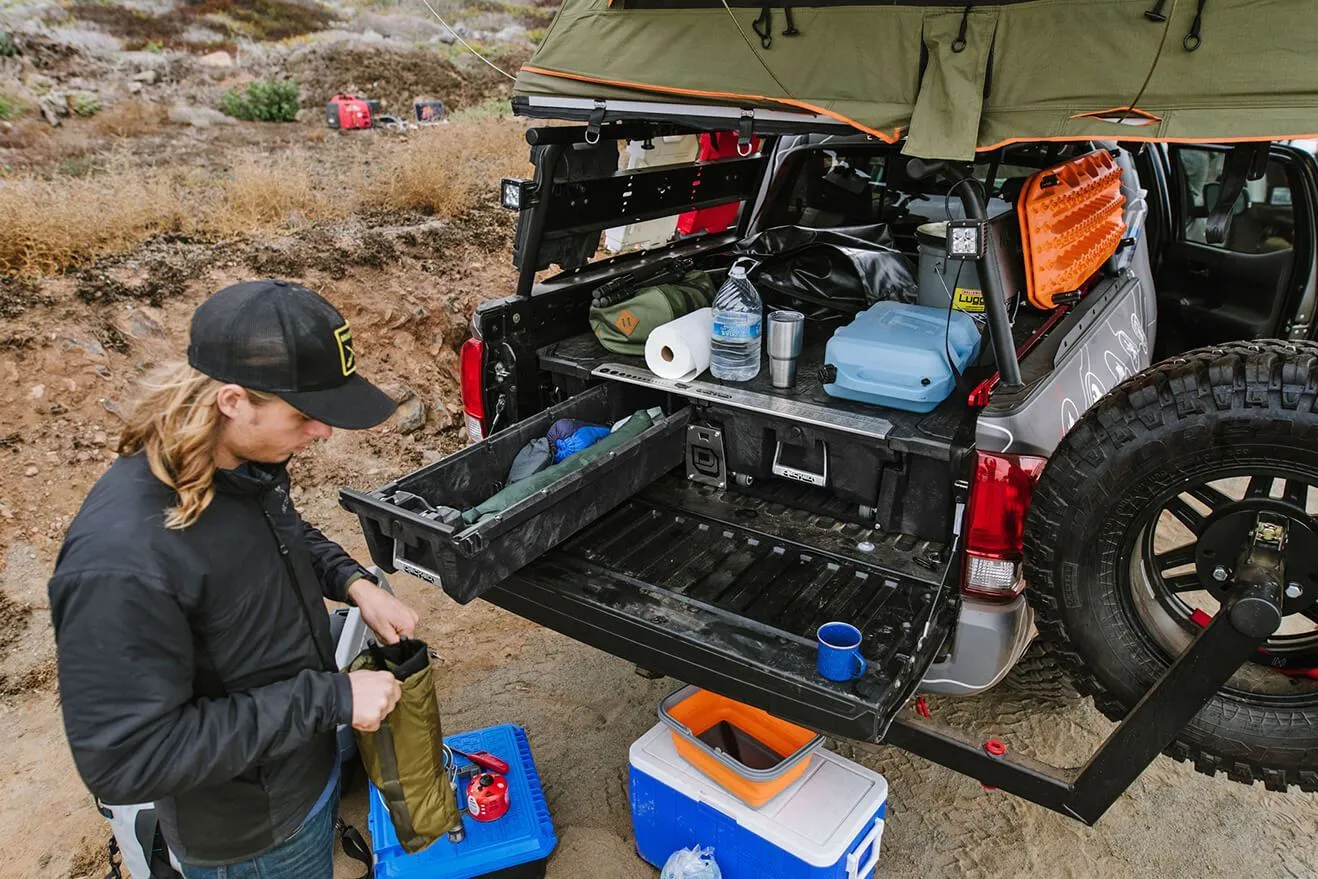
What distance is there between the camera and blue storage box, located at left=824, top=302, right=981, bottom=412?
9.18 ft

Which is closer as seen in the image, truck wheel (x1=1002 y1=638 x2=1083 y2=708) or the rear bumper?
the rear bumper

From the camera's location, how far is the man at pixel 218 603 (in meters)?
1.43

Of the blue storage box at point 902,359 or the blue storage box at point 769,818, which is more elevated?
the blue storage box at point 902,359

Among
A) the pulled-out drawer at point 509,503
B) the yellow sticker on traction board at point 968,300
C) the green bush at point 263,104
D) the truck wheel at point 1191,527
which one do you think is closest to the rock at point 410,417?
the pulled-out drawer at point 509,503

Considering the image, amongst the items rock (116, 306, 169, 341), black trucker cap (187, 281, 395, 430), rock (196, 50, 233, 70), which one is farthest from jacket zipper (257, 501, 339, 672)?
rock (196, 50, 233, 70)

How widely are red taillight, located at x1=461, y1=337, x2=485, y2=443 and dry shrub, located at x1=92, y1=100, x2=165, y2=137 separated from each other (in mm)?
11911

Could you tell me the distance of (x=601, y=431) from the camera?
315 centimetres

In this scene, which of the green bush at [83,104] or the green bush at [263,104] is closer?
the green bush at [83,104]

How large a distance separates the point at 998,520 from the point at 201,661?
1.93m

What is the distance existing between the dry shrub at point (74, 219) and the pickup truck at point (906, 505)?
419 cm

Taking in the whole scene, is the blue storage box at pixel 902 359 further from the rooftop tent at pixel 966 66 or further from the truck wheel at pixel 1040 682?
the truck wheel at pixel 1040 682

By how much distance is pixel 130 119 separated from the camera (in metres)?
13.3

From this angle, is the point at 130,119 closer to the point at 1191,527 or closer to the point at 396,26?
the point at 396,26

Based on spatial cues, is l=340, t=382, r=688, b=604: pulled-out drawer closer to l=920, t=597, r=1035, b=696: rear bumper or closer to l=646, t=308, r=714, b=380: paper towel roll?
l=646, t=308, r=714, b=380: paper towel roll
